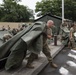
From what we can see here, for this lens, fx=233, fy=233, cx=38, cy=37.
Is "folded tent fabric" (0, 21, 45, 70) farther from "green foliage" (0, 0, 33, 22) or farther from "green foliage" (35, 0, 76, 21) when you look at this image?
"green foliage" (0, 0, 33, 22)

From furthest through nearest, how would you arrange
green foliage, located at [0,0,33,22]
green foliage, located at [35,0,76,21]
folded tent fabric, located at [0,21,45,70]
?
1. green foliage, located at [0,0,33,22]
2. green foliage, located at [35,0,76,21]
3. folded tent fabric, located at [0,21,45,70]

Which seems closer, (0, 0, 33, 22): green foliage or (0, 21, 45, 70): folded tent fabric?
(0, 21, 45, 70): folded tent fabric

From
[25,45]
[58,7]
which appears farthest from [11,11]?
[25,45]

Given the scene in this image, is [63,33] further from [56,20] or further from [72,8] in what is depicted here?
[72,8]

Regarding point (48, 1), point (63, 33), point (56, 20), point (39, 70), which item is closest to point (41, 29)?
point (39, 70)

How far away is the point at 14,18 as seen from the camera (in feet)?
202

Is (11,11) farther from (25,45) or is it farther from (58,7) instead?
(25,45)

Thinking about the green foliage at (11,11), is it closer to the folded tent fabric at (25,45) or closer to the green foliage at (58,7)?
the green foliage at (58,7)

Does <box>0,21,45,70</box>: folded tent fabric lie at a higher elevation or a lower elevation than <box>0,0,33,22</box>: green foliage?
higher

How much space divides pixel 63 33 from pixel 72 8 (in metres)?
40.1

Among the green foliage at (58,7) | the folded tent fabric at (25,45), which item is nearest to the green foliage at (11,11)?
the green foliage at (58,7)

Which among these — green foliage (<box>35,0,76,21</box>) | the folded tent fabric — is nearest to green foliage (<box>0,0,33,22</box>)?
green foliage (<box>35,0,76,21</box>)

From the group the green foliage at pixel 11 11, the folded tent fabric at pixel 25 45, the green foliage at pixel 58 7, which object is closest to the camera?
the folded tent fabric at pixel 25 45

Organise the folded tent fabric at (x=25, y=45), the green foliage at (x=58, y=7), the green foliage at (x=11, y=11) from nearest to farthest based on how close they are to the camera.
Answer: the folded tent fabric at (x=25, y=45)
the green foliage at (x=58, y=7)
the green foliage at (x=11, y=11)
